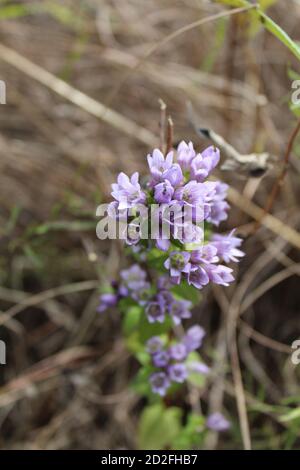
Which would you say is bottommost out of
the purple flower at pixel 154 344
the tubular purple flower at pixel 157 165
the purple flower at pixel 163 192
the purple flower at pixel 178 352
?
the purple flower at pixel 178 352

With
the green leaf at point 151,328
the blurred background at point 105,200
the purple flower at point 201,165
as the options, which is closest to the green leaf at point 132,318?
the green leaf at point 151,328

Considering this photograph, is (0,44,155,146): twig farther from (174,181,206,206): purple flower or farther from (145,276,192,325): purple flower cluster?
(174,181,206,206): purple flower

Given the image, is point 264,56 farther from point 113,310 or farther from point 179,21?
point 113,310

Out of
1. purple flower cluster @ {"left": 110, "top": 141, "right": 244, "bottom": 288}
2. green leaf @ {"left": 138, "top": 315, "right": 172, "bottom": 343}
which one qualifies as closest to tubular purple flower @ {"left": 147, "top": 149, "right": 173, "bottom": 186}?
purple flower cluster @ {"left": 110, "top": 141, "right": 244, "bottom": 288}

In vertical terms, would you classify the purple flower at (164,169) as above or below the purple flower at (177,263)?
above

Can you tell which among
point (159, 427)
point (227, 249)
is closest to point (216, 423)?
point (159, 427)

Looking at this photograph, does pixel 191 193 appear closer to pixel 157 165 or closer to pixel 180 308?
pixel 157 165

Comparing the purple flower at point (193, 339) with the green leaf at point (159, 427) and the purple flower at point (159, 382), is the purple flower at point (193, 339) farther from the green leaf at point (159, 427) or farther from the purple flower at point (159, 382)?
the green leaf at point (159, 427)
